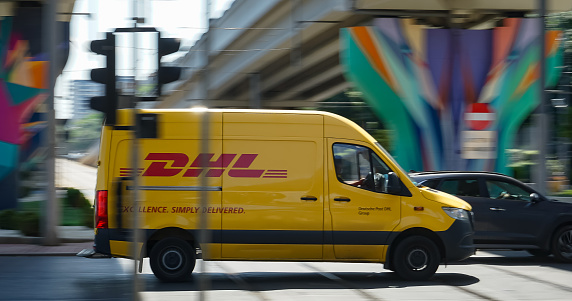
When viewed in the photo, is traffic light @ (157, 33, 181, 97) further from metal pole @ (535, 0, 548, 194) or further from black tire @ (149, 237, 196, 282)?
metal pole @ (535, 0, 548, 194)

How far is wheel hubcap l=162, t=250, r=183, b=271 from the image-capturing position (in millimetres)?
10484

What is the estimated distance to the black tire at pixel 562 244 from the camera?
1352 centimetres

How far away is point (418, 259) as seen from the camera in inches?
429

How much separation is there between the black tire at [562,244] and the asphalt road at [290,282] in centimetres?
20

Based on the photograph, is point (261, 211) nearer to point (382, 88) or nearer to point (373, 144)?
point (373, 144)

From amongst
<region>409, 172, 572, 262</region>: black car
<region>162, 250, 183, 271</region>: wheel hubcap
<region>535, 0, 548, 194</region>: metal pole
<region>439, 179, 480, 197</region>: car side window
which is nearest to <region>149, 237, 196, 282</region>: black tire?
<region>162, 250, 183, 271</region>: wheel hubcap

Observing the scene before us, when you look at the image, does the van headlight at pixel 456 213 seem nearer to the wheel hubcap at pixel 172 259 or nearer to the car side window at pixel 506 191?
the car side window at pixel 506 191

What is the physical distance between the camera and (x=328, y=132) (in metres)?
10.8

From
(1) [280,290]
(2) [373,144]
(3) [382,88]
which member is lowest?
(1) [280,290]

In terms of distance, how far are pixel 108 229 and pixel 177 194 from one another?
958 millimetres

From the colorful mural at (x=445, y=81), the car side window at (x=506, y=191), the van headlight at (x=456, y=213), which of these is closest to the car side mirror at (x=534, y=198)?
the car side window at (x=506, y=191)

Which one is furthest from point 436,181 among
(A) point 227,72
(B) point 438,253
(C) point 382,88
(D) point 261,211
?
(A) point 227,72

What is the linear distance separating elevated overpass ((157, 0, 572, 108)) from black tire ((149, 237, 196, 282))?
252 cm

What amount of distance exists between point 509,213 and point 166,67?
7.58m
